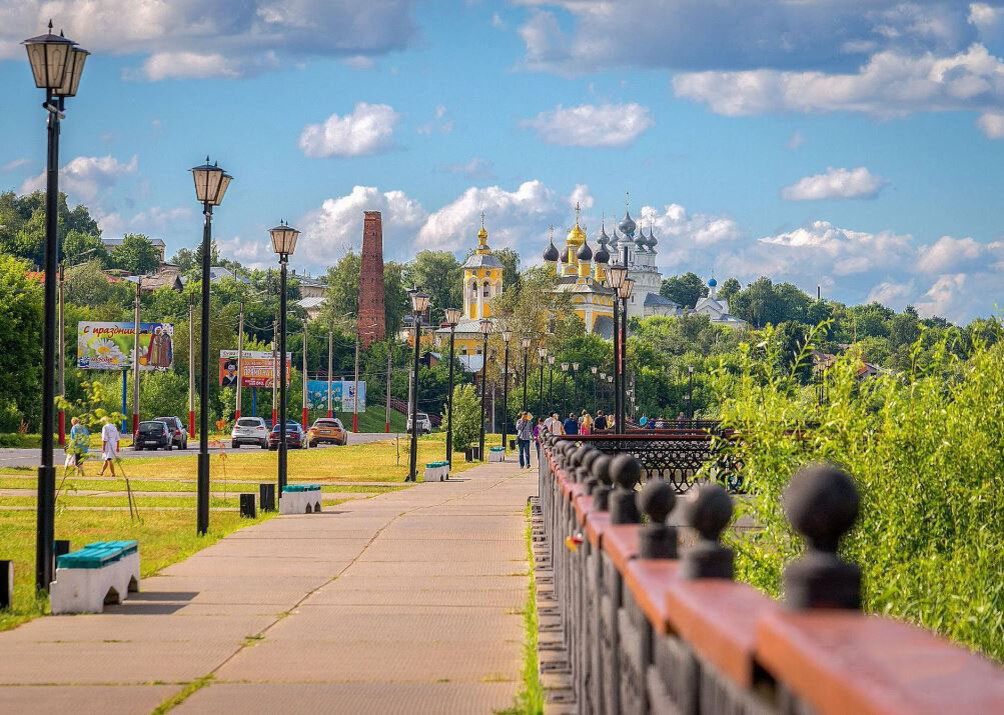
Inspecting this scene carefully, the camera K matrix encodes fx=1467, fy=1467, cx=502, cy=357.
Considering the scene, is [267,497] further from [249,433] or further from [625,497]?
[249,433]

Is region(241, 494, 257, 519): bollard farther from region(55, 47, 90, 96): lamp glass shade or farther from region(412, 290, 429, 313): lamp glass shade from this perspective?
region(412, 290, 429, 313): lamp glass shade

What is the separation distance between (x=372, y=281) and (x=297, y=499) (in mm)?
135312

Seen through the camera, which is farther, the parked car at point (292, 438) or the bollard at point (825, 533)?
the parked car at point (292, 438)

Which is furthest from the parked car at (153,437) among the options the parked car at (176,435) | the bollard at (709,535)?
the bollard at (709,535)

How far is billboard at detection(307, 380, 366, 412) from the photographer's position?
11488 centimetres

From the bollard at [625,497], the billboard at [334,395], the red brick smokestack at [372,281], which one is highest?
the red brick smokestack at [372,281]

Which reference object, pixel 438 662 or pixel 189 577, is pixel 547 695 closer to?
pixel 438 662

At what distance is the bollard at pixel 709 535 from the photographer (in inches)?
99.3

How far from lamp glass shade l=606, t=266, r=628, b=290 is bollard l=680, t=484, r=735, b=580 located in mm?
37054

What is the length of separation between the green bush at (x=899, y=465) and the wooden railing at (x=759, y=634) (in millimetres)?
9628

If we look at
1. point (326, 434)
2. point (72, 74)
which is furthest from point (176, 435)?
point (72, 74)

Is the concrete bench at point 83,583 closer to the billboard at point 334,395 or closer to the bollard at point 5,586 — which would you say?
the bollard at point 5,586

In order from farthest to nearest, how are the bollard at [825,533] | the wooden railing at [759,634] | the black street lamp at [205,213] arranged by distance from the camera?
the black street lamp at [205,213], the bollard at [825,533], the wooden railing at [759,634]

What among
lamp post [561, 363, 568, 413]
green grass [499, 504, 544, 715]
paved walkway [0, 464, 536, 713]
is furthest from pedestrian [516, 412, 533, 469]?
lamp post [561, 363, 568, 413]
